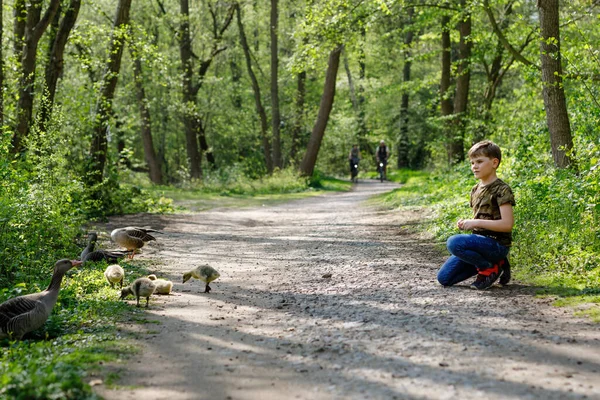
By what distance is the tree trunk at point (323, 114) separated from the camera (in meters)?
29.4

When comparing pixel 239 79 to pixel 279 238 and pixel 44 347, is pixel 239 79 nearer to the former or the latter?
pixel 279 238

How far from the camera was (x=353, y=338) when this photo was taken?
565 centimetres

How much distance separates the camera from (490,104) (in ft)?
81.9

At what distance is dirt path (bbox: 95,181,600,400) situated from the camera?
4.46 meters

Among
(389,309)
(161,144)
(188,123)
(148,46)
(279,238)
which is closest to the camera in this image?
(389,309)

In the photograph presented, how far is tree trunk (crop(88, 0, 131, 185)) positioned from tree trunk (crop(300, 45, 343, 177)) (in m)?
12.5

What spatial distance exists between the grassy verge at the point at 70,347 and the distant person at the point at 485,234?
384 centimetres

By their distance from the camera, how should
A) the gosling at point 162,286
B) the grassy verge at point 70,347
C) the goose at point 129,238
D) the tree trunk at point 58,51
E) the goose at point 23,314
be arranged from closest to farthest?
the grassy verge at point 70,347 < the goose at point 23,314 < the gosling at point 162,286 < the goose at point 129,238 < the tree trunk at point 58,51

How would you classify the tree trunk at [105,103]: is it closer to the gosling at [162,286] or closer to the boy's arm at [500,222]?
the gosling at [162,286]

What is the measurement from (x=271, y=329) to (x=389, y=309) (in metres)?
1.33

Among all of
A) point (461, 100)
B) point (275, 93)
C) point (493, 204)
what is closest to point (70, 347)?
point (493, 204)

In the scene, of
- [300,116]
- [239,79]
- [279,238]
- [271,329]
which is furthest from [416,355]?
[239,79]

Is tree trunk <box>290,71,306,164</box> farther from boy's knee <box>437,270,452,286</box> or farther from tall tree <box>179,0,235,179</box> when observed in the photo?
boy's knee <box>437,270,452,286</box>

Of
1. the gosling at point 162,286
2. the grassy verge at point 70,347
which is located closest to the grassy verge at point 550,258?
the gosling at point 162,286
